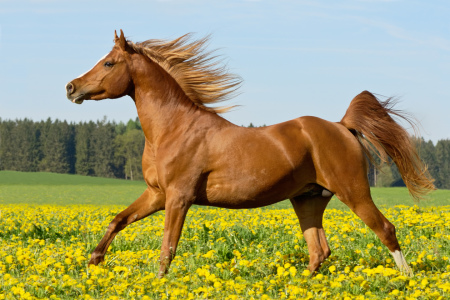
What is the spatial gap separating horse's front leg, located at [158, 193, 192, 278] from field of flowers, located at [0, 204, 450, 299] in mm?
150

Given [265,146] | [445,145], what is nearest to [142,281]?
[265,146]

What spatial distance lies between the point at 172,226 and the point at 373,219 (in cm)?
224

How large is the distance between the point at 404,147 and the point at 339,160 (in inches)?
49.6

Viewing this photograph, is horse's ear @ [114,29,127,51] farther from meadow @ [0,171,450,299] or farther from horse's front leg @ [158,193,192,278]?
meadow @ [0,171,450,299]

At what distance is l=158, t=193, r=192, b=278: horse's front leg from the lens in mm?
5809

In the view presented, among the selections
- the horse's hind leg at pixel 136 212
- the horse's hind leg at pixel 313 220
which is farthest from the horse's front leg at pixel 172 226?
the horse's hind leg at pixel 313 220

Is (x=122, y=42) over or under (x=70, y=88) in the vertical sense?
over

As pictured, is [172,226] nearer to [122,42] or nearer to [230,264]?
[230,264]

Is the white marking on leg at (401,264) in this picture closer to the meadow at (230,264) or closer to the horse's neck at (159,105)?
the meadow at (230,264)

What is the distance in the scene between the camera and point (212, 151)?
607 centimetres

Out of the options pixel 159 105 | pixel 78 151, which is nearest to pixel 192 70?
pixel 159 105

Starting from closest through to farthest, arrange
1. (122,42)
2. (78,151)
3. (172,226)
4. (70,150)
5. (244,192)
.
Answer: (172,226)
(244,192)
(122,42)
(78,151)
(70,150)

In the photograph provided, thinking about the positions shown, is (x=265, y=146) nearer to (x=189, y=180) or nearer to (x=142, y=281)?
(x=189, y=180)

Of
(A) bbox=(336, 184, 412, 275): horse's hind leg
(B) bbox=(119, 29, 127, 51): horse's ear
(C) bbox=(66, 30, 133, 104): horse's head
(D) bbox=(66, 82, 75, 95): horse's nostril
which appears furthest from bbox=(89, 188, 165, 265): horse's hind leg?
(A) bbox=(336, 184, 412, 275): horse's hind leg
